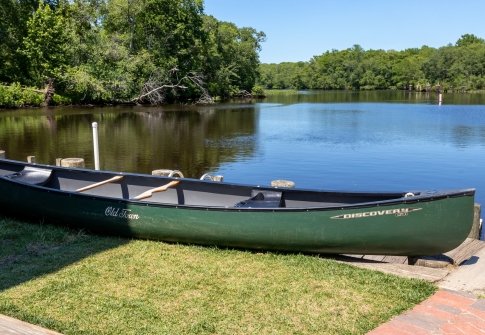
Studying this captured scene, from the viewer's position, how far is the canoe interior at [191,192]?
25.3 feet

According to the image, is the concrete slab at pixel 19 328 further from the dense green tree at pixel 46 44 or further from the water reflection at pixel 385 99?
the water reflection at pixel 385 99

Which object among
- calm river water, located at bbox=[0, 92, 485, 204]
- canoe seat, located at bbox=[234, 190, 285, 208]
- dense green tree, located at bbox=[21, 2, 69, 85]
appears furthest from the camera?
dense green tree, located at bbox=[21, 2, 69, 85]

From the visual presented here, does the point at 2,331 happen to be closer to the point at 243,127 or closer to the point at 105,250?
the point at 105,250

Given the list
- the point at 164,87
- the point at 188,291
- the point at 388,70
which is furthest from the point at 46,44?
the point at 388,70

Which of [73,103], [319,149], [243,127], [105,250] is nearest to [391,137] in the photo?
[319,149]

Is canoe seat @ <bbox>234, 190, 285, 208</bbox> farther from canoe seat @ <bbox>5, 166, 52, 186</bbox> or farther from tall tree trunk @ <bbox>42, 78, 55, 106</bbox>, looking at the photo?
tall tree trunk @ <bbox>42, 78, 55, 106</bbox>

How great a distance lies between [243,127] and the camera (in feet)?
103

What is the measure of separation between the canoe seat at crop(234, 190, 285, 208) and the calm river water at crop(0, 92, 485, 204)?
7182 mm

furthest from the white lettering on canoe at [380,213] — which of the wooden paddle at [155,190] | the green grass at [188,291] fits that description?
the wooden paddle at [155,190]

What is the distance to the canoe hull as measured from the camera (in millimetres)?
6488

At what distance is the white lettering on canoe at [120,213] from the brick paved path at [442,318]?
434 cm

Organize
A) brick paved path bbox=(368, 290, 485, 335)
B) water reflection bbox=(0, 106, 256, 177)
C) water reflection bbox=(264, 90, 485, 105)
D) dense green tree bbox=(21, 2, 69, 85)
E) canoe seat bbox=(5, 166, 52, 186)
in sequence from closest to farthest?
brick paved path bbox=(368, 290, 485, 335) < canoe seat bbox=(5, 166, 52, 186) < water reflection bbox=(0, 106, 256, 177) < dense green tree bbox=(21, 2, 69, 85) < water reflection bbox=(264, 90, 485, 105)

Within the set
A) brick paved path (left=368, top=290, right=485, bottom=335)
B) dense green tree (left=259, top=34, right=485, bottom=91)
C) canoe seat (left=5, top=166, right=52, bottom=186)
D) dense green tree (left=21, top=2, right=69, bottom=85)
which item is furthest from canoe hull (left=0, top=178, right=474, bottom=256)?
dense green tree (left=259, top=34, right=485, bottom=91)

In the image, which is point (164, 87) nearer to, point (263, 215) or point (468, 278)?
point (263, 215)
